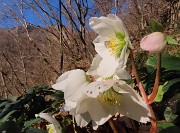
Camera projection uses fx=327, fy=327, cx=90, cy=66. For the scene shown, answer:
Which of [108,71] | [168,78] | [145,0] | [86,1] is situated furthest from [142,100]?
[145,0]

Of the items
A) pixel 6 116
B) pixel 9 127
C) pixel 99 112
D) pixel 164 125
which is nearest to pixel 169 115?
pixel 164 125

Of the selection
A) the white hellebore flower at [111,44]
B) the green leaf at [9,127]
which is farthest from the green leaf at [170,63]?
the green leaf at [9,127]

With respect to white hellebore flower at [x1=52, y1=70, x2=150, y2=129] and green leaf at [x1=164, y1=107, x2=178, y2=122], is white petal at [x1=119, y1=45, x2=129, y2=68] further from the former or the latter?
green leaf at [x1=164, y1=107, x2=178, y2=122]

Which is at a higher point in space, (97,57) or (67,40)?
(97,57)

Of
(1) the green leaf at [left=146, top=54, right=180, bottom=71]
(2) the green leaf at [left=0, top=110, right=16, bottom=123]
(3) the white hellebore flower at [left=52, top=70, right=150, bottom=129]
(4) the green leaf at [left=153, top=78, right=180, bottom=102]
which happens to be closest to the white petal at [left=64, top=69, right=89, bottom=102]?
(3) the white hellebore flower at [left=52, top=70, right=150, bottom=129]

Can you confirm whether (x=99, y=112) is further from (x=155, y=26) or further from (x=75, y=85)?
(x=155, y=26)

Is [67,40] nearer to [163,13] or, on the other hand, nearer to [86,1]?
[86,1]
